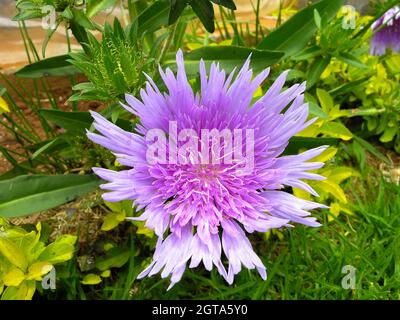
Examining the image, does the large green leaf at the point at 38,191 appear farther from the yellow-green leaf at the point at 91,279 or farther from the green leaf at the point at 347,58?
the green leaf at the point at 347,58

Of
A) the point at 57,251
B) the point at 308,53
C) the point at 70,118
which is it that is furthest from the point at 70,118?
the point at 308,53

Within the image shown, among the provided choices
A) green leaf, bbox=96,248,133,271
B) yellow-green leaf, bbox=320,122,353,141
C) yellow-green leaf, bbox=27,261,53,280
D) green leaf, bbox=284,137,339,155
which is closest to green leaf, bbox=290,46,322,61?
yellow-green leaf, bbox=320,122,353,141

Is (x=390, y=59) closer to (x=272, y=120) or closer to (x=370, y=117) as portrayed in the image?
(x=370, y=117)

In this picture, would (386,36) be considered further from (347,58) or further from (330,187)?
(330,187)

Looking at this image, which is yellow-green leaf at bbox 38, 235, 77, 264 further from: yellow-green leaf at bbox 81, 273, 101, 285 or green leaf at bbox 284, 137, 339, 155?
green leaf at bbox 284, 137, 339, 155

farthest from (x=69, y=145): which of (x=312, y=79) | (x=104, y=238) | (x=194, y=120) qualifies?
(x=312, y=79)

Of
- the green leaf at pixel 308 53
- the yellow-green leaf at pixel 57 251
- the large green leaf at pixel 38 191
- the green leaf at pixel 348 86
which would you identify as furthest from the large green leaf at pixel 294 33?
the yellow-green leaf at pixel 57 251
